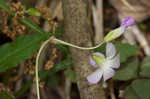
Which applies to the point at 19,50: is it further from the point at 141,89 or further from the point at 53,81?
the point at 141,89

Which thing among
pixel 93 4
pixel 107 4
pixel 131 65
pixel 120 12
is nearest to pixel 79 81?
pixel 131 65

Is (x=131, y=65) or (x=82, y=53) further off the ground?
(x=82, y=53)

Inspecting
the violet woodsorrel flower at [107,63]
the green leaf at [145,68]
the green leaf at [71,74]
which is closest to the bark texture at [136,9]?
the green leaf at [145,68]

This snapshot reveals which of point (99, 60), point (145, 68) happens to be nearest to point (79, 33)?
point (99, 60)

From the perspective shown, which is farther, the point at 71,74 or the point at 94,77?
the point at 71,74

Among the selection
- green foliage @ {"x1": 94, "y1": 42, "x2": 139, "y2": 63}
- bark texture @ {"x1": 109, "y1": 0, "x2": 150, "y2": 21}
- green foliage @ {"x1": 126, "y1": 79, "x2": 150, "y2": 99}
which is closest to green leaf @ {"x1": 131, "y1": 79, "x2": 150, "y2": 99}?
green foliage @ {"x1": 126, "y1": 79, "x2": 150, "y2": 99}

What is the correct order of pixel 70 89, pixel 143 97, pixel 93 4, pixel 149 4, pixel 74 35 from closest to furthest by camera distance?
pixel 143 97
pixel 74 35
pixel 70 89
pixel 93 4
pixel 149 4

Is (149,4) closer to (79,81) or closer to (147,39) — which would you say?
(147,39)
